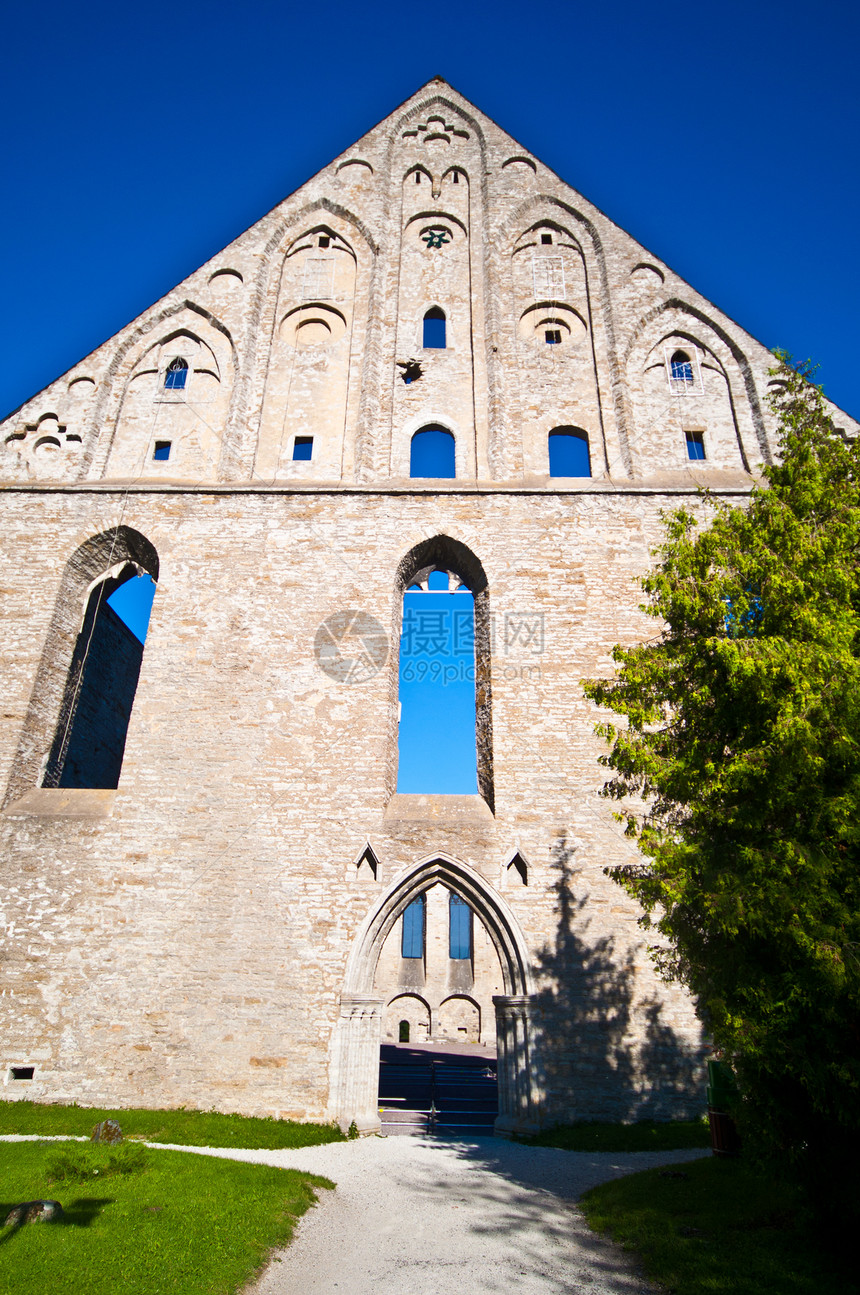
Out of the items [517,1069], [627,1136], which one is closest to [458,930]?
[517,1069]

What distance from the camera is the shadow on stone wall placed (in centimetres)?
787

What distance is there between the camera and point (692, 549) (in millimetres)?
5801

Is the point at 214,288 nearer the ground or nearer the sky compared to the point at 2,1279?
nearer the sky

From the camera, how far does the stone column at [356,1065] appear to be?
7898 mm

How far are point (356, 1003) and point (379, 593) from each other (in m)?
5.03

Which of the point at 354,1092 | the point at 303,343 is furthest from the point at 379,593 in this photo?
the point at 354,1092

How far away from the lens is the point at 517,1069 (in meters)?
8.01

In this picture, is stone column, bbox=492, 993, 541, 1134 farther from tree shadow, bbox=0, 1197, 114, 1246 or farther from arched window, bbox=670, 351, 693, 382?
arched window, bbox=670, 351, 693, 382

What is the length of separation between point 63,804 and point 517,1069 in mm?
6179

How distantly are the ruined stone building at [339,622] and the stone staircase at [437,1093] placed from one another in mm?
1202

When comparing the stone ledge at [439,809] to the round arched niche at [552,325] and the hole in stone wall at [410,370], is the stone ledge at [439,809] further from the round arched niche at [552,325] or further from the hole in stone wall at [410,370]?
the round arched niche at [552,325]

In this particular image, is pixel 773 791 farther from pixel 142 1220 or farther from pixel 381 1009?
pixel 381 1009

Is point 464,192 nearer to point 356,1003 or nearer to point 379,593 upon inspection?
point 379,593

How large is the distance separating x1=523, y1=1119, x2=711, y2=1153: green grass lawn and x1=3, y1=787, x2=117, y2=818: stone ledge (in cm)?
613
